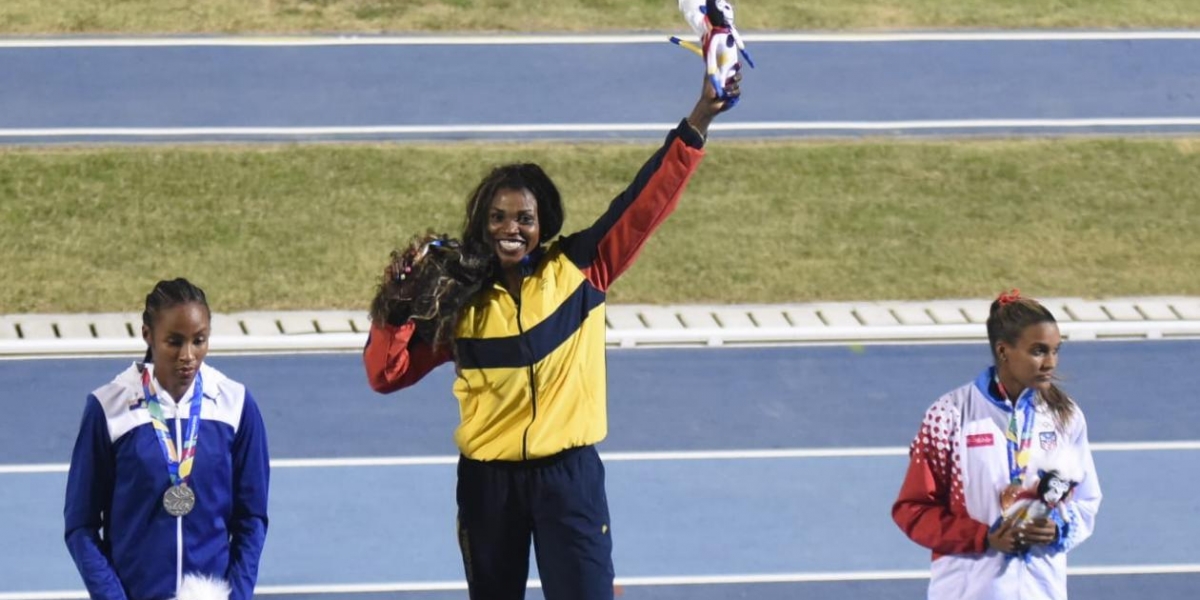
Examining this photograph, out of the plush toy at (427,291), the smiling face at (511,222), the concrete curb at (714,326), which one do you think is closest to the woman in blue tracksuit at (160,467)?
the plush toy at (427,291)

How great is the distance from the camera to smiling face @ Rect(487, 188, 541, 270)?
538 cm

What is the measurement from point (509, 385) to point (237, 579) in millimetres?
858

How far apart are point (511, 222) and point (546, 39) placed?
10.7 meters

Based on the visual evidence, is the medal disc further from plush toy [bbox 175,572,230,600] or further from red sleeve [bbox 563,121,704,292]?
red sleeve [bbox 563,121,704,292]

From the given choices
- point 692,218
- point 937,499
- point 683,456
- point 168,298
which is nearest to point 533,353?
point 168,298

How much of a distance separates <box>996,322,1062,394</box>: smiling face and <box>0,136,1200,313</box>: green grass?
21.4 feet

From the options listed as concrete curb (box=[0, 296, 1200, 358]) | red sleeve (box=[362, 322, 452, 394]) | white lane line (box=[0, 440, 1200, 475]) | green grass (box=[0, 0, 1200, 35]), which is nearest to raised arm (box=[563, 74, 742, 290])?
red sleeve (box=[362, 322, 452, 394])

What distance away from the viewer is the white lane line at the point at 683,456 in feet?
30.5

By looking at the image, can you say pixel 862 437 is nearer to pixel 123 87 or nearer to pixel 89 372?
pixel 89 372

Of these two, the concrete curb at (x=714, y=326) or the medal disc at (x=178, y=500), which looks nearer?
the medal disc at (x=178, y=500)

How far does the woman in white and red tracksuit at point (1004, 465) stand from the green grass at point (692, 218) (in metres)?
6.47

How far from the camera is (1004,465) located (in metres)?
5.41

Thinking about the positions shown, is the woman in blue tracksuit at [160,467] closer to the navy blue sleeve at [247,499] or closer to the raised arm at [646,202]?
the navy blue sleeve at [247,499]

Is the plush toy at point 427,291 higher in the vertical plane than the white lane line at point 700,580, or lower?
higher
